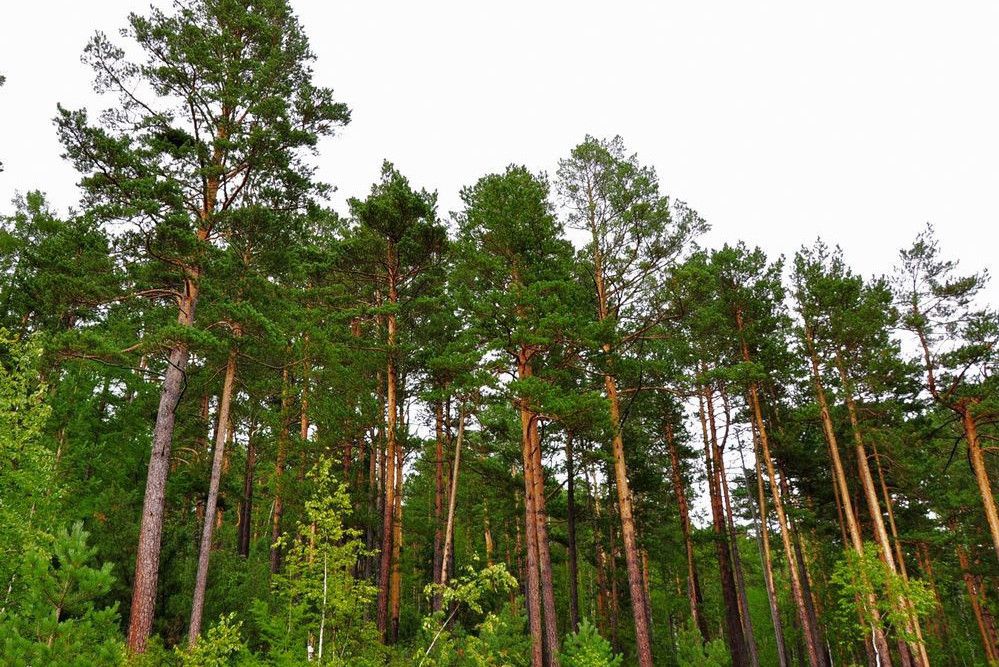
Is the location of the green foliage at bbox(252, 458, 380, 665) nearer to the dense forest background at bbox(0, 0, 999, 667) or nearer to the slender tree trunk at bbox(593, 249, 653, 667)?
the dense forest background at bbox(0, 0, 999, 667)

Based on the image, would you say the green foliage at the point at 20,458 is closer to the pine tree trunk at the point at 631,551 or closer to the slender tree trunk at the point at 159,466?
the slender tree trunk at the point at 159,466

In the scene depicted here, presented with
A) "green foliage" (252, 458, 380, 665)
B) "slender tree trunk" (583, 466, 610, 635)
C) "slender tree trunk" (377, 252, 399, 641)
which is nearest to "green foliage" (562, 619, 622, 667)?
"slender tree trunk" (377, 252, 399, 641)

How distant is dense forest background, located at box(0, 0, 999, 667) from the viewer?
1087cm

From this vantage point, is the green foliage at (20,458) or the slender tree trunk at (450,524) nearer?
the green foliage at (20,458)

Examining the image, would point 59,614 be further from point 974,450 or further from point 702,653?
point 974,450

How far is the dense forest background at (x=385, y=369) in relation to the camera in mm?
10867

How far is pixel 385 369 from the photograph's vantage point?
56.2 ft

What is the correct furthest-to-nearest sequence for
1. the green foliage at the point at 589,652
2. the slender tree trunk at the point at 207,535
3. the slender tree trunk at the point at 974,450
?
the slender tree trunk at the point at 974,450, the slender tree trunk at the point at 207,535, the green foliage at the point at 589,652

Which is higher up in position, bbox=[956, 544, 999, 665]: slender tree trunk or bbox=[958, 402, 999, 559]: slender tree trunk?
bbox=[958, 402, 999, 559]: slender tree trunk

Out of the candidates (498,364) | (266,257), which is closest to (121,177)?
(266,257)

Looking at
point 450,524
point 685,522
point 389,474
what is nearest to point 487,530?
point 685,522

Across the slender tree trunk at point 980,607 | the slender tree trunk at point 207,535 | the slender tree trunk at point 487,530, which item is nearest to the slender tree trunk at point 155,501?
the slender tree trunk at point 207,535

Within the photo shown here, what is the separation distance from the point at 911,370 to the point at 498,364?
12.8 meters

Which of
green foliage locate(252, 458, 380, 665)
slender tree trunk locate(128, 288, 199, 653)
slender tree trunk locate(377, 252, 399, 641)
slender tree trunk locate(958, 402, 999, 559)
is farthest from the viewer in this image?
slender tree trunk locate(958, 402, 999, 559)
